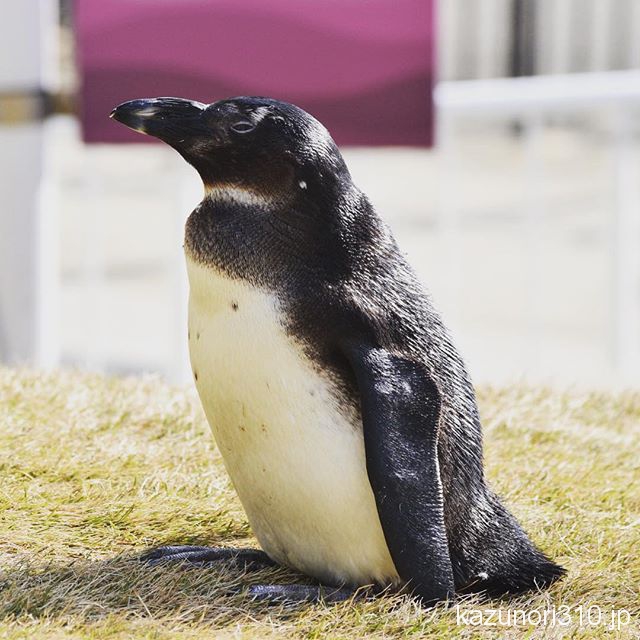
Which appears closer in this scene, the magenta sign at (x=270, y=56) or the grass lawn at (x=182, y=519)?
the grass lawn at (x=182, y=519)

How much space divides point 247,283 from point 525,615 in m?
0.82

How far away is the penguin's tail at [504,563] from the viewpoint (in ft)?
8.84

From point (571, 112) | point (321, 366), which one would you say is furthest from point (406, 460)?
point (571, 112)

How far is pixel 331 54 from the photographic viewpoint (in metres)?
5.59

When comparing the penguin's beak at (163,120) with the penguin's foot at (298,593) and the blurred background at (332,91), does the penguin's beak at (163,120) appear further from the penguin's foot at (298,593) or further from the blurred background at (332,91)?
the blurred background at (332,91)

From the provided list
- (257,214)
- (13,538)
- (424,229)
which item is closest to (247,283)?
(257,214)

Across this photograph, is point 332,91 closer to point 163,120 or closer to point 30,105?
point 30,105

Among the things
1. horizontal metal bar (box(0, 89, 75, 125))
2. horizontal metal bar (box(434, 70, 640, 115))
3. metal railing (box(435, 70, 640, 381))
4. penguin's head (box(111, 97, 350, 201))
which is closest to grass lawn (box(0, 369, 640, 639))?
penguin's head (box(111, 97, 350, 201))

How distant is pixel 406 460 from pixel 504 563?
373 mm

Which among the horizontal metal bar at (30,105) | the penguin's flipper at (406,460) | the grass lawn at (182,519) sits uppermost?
the horizontal metal bar at (30,105)

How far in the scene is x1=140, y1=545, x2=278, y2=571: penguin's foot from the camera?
276 cm

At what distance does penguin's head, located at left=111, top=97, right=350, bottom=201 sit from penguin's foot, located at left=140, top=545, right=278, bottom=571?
0.73 metres

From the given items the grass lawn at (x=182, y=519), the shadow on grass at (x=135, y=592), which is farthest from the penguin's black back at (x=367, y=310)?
the shadow on grass at (x=135, y=592)

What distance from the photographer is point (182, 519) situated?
3055 mm
